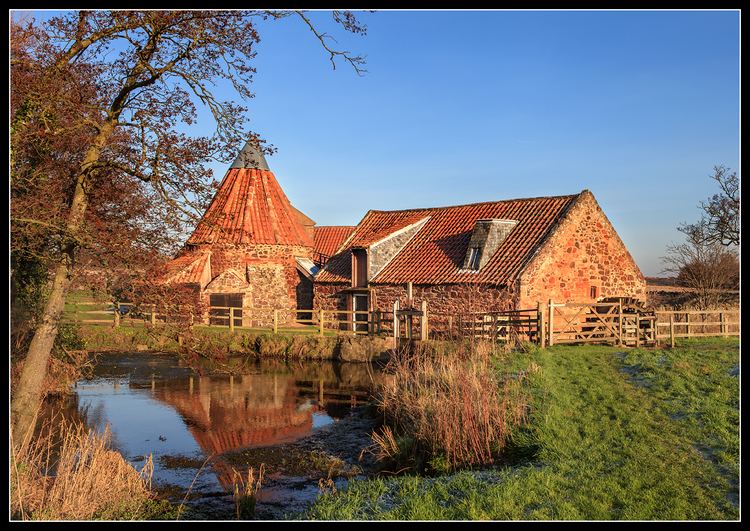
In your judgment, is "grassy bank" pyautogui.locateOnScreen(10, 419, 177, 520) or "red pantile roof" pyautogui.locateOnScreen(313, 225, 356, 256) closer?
"grassy bank" pyautogui.locateOnScreen(10, 419, 177, 520)

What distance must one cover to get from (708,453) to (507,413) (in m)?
3.12

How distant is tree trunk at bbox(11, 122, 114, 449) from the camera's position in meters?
9.69

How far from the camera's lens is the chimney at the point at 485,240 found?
1041 inches

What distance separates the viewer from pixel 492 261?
85.5ft

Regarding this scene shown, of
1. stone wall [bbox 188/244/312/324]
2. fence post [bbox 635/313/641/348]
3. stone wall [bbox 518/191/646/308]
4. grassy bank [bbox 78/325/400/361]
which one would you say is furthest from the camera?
stone wall [bbox 188/244/312/324]

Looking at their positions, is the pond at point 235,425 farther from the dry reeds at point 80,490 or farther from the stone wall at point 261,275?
the stone wall at point 261,275

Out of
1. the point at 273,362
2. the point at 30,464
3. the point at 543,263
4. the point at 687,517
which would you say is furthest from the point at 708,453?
the point at 273,362

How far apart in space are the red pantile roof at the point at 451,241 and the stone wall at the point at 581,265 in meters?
0.51

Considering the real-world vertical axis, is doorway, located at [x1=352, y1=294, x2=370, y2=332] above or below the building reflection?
above

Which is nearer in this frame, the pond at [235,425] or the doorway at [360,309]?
the pond at [235,425]

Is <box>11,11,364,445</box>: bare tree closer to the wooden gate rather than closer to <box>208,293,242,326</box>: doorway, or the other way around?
the wooden gate

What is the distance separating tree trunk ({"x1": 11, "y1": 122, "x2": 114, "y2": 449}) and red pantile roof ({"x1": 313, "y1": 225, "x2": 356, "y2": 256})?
106ft

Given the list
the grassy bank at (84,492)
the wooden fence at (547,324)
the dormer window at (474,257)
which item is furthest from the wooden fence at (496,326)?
the grassy bank at (84,492)

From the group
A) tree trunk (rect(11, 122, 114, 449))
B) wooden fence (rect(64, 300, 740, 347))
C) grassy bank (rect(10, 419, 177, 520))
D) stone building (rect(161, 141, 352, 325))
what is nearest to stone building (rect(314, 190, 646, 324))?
wooden fence (rect(64, 300, 740, 347))
